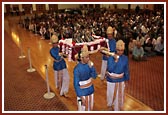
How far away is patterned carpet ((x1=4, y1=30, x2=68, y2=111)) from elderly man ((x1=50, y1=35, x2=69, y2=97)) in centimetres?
28

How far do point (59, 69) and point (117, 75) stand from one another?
135 centimetres

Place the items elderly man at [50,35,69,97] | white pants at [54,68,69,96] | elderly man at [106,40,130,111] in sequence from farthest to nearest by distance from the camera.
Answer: white pants at [54,68,69,96] → elderly man at [50,35,69,97] → elderly man at [106,40,130,111]

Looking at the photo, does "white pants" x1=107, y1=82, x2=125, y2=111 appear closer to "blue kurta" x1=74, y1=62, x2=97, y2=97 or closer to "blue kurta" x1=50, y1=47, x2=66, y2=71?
"blue kurta" x1=74, y1=62, x2=97, y2=97

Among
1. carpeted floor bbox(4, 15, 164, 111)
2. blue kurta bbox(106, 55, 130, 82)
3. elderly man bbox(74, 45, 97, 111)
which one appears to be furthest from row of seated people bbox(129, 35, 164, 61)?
elderly man bbox(74, 45, 97, 111)

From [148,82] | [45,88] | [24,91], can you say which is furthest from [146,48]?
[24,91]

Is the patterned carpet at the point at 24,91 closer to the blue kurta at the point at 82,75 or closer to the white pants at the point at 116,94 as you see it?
the white pants at the point at 116,94

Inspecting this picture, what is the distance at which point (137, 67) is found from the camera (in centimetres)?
659

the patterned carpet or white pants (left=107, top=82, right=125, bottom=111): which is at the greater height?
white pants (left=107, top=82, right=125, bottom=111)

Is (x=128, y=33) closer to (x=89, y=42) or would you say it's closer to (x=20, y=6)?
(x=89, y=42)

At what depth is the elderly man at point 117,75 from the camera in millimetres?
3714

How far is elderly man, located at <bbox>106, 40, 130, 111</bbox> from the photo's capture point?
3.71 meters

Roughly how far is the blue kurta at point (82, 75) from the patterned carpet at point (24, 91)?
1.09 m

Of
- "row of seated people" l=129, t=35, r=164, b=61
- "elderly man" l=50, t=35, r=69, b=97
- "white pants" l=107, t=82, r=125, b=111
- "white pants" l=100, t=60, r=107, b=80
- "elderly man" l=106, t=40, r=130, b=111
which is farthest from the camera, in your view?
"row of seated people" l=129, t=35, r=164, b=61

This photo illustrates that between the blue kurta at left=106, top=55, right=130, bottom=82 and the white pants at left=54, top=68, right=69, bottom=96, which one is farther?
the white pants at left=54, top=68, right=69, bottom=96
